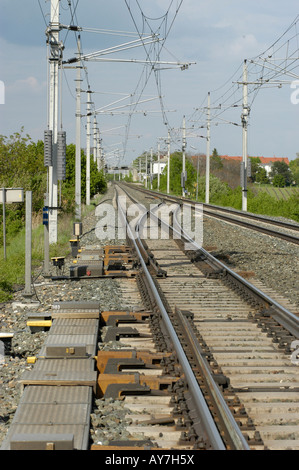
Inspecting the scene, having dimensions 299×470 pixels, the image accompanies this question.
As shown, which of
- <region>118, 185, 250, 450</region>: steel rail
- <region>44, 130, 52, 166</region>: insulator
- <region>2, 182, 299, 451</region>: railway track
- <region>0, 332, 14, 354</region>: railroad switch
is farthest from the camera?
<region>44, 130, 52, 166</region>: insulator

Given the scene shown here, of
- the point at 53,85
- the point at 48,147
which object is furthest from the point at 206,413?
the point at 53,85

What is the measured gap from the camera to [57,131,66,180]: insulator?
52.3 ft

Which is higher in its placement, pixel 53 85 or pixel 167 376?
pixel 53 85

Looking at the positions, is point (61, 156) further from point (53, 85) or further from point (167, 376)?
point (167, 376)

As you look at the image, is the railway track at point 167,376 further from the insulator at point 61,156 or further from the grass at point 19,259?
the insulator at point 61,156

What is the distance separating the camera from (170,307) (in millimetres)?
9062

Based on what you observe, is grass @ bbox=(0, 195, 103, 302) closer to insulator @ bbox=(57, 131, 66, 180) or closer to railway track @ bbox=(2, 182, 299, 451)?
insulator @ bbox=(57, 131, 66, 180)

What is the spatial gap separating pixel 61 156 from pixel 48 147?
1.58 ft

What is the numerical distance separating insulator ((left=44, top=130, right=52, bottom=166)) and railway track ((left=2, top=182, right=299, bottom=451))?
6654mm

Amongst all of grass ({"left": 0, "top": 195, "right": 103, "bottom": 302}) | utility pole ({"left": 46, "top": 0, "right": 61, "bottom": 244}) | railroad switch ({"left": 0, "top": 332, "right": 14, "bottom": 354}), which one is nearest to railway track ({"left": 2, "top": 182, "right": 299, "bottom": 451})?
railroad switch ({"left": 0, "top": 332, "right": 14, "bottom": 354})

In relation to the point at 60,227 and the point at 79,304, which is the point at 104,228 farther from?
the point at 79,304

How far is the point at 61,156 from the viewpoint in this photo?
16.0 meters

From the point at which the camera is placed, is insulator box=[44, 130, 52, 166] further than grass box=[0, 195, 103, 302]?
Yes

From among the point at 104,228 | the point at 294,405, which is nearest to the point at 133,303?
the point at 294,405
